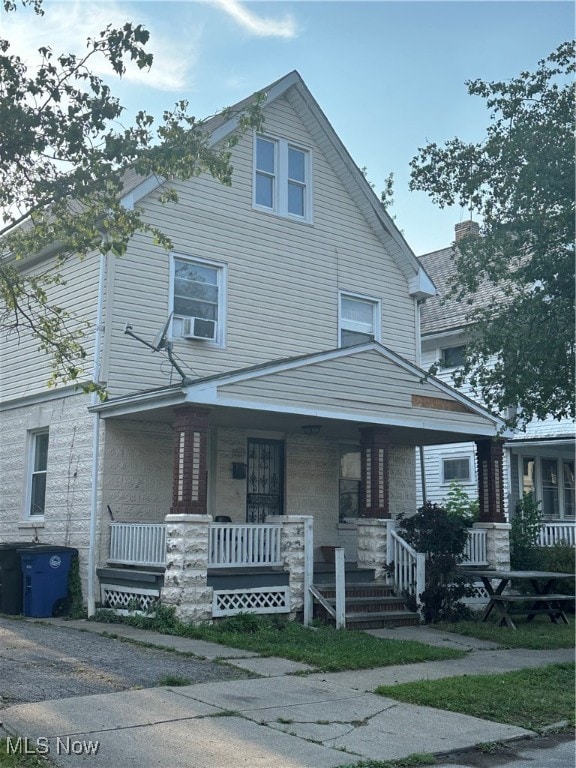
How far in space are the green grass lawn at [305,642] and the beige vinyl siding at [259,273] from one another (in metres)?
4.54

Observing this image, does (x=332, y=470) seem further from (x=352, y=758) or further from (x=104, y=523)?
(x=352, y=758)

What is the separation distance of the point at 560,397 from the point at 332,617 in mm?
4734

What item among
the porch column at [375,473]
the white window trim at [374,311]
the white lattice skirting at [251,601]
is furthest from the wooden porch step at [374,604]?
the white window trim at [374,311]

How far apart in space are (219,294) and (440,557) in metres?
6.18

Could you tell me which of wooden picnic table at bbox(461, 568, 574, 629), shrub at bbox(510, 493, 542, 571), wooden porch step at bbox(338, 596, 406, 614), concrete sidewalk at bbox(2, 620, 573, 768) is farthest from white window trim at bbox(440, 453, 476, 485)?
concrete sidewalk at bbox(2, 620, 573, 768)

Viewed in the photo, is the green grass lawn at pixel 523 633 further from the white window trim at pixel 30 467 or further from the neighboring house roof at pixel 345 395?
the white window trim at pixel 30 467

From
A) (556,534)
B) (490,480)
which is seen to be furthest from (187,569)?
(556,534)

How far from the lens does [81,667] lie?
30.9 ft

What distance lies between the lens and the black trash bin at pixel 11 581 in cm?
1476

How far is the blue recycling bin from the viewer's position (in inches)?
574

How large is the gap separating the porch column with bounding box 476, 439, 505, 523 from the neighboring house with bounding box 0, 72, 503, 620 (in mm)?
38

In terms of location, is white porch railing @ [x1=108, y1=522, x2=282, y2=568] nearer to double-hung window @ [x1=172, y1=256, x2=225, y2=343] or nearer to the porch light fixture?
the porch light fixture

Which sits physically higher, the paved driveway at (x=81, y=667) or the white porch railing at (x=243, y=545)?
the white porch railing at (x=243, y=545)

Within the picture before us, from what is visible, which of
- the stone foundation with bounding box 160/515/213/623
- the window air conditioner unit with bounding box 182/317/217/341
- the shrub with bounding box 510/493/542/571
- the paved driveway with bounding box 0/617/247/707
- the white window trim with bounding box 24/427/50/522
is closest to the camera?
the paved driveway with bounding box 0/617/247/707
